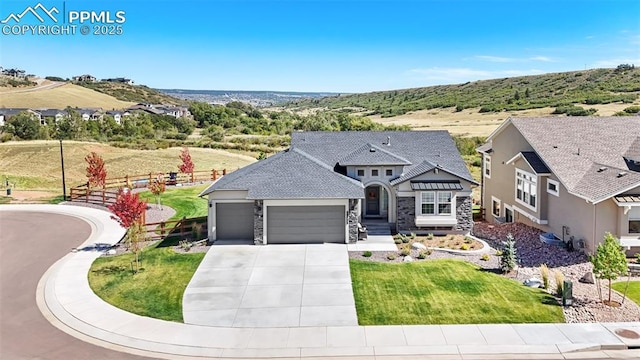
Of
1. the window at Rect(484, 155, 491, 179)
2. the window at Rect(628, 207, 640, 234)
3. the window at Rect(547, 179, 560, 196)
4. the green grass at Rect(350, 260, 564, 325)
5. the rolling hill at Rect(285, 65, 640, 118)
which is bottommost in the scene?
the green grass at Rect(350, 260, 564, 325)

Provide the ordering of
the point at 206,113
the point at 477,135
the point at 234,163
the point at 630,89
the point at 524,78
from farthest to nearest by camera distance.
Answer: the point at 524,78 → the point at 206,113 → the point at 630,89 → the point at 477,135 → the point at 234,163

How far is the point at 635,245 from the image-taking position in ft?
60.6

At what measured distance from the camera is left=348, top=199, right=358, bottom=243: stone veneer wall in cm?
2155

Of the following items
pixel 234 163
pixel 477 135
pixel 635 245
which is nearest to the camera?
pixel 635 245

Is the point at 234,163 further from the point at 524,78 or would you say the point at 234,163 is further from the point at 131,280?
the point at 524,78

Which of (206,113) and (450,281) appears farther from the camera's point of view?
(206,113)

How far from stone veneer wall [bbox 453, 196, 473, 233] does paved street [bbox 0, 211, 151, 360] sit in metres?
16.1

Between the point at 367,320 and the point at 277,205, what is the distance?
28.6 ft

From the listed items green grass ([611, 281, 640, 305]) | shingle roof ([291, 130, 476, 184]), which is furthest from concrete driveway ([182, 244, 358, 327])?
green grass ([611, 281, 640, 305])

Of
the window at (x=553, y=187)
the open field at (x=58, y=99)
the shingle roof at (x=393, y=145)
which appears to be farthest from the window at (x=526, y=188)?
the open field at (x=58, y=99)

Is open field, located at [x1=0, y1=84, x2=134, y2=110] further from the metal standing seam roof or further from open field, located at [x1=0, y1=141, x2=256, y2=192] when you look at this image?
the metal standing seam roof

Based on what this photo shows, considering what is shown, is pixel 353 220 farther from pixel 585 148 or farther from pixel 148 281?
pixel 585 148

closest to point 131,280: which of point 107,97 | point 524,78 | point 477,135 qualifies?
point 477,135

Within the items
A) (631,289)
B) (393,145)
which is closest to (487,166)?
(393,145)
